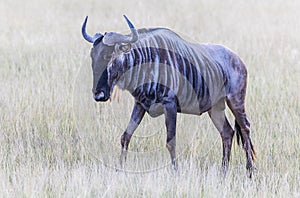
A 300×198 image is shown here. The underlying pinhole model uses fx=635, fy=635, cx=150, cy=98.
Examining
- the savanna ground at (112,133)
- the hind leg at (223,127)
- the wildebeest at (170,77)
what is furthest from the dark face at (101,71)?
the hind leg at (223,127)

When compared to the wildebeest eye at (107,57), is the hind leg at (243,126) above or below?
below

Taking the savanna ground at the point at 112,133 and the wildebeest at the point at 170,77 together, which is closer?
the wildebeest at the point at 170,77

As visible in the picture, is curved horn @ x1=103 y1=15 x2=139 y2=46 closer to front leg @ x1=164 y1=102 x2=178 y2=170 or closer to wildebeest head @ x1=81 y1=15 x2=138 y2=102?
wildebeest head @ x1=81 y1=15 x2=138 y2=102

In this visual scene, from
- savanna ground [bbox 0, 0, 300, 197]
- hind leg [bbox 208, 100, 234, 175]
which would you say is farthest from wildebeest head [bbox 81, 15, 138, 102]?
hind leg [bbox 208, 100, 234, 175]

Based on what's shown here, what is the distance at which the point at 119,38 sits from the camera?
15.9 ft

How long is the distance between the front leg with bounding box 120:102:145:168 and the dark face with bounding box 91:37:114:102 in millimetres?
617

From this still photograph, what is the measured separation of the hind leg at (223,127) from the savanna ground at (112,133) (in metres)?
0.15

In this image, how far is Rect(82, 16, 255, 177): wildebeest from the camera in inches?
191

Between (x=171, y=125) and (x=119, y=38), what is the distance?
870mm

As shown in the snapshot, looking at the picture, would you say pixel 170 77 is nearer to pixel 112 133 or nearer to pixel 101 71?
pixel 101 71

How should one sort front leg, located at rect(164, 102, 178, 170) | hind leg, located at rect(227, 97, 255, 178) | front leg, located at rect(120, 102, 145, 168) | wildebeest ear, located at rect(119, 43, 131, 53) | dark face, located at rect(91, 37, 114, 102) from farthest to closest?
hind leg, located at rect(227, 97, 255, 178), front leg, located at rect(120, 102, 145, 168), front leg, located at rect(164, 102, 178, 170), wildebeest ear, located at rect(119, 43, 131, 53), dark face, located at rect(91, 37, 114, 102)

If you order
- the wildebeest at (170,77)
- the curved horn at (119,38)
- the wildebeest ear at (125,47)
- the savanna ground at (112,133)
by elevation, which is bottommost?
the savanna ground at (112,133)

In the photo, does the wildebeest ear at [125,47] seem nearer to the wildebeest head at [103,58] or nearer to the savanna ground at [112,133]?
the wildebeest head at [103,58]

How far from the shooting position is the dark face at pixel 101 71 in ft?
15.6
